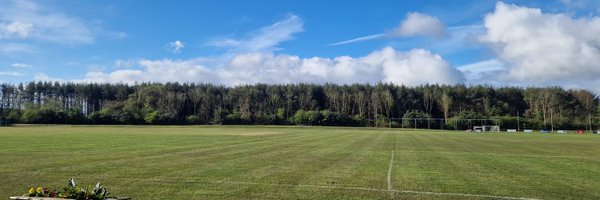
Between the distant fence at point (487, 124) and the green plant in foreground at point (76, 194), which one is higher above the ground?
the green plant in foreground at point (76, 194)

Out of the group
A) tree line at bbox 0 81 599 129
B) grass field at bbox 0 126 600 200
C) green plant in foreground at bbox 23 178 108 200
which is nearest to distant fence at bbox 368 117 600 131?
tree line at bbox 0 81 599 129

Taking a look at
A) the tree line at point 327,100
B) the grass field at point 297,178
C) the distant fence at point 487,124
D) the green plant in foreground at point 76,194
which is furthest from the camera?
the tree line at point 327,100

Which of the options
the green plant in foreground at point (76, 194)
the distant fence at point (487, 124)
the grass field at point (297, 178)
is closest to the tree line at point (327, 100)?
the distant fence at point (487, 124)

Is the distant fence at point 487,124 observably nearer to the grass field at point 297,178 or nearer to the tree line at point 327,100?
the tree line at point 327,100

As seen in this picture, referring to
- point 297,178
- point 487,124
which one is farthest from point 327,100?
point 297,178

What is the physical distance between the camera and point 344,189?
13.4m

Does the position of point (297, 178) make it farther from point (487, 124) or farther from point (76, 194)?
point (487, 124)

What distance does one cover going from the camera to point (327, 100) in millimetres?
178625

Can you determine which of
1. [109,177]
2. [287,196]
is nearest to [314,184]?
[287,196]

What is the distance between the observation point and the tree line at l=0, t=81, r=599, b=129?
540ft

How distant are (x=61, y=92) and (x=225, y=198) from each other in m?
189

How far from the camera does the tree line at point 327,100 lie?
164m

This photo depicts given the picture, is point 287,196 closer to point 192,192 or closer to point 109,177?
point 192,192

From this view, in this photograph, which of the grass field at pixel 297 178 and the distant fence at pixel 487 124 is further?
the distant fence at pixel 487 124
